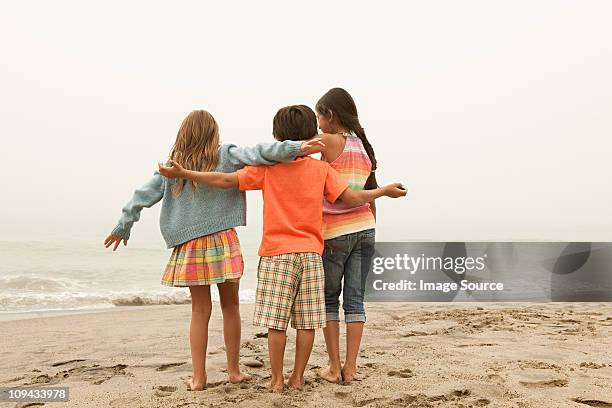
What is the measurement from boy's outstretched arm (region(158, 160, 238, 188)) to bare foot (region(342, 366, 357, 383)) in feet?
3.41

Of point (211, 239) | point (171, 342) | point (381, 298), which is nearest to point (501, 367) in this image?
point (211, 239)

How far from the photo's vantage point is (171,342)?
3.83 meters

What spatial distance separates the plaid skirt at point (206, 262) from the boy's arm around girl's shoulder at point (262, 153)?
0.34 m

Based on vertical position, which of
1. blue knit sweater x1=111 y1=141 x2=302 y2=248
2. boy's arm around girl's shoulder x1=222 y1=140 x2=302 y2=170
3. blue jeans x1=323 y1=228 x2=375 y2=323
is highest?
boy's arm around girl's shoulder x1=222 y1=140 x2=302 y2=170

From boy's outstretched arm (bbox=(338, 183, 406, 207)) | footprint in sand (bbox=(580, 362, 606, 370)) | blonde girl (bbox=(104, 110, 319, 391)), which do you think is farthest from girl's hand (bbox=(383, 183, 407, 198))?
footprint in sand (bbox=(580, 362, 606, 370))

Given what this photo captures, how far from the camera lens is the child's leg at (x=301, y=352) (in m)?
2.47

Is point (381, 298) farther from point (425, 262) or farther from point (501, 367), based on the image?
point (501, 367)

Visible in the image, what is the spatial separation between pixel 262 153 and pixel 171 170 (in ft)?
1.33

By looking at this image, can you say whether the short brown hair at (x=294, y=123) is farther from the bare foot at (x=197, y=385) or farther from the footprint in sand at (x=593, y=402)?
the footprint in sand at (x=593, y=402)

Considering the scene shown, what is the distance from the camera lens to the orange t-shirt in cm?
245

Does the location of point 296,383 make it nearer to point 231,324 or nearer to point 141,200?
point 231,324

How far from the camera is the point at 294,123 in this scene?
2.49m

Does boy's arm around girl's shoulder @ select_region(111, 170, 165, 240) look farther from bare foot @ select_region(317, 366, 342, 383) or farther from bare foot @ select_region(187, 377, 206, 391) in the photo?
bare foot @ select_region(317, 366, 342, 383)

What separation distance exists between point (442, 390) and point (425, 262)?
4127 millimetres
